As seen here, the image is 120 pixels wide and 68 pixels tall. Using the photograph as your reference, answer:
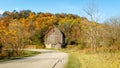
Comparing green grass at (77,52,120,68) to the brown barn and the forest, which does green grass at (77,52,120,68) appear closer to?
the forest

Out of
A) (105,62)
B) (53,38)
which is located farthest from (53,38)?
(105,62)

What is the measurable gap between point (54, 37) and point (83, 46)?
50.4 meters

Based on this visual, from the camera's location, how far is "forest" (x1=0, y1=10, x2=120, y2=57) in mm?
48719

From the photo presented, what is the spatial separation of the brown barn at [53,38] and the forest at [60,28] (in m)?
2.19

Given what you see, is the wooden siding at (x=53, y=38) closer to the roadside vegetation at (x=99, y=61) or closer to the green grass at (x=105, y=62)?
the roadside vegetation at (x=99, y=61)

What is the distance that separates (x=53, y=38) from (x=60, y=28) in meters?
5.29

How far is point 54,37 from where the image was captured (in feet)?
385

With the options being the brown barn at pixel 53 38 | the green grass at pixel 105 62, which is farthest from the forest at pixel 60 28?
the green grass at pixel 105 62

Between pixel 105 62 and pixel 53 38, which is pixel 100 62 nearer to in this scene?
pixel 105 62

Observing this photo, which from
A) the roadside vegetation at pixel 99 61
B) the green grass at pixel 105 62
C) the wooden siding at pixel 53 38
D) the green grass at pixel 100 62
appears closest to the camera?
the green grass at pixel 105 62

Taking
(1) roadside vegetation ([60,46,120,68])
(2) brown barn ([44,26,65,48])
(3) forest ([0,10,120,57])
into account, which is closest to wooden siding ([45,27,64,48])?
(2) brown barn ([44,26,65,48])

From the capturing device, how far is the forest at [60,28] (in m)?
48.7

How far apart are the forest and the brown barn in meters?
2.19

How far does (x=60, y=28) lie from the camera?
118m
